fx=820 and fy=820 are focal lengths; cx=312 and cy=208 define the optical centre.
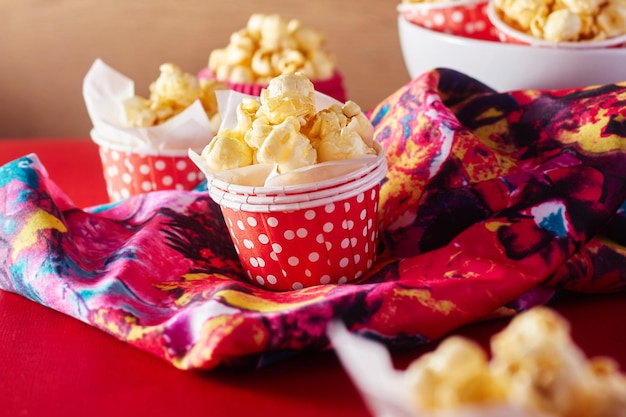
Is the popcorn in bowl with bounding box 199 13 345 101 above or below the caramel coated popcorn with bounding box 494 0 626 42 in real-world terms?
below

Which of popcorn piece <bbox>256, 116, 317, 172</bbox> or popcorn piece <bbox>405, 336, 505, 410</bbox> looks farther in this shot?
popcorn piece <bbox>256, 116, 317, 172</bbox>

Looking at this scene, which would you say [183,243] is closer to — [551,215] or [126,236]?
[126,236]

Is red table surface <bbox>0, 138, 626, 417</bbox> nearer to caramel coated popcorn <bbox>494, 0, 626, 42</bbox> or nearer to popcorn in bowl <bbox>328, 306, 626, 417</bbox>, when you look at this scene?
popcorn in bowl <bbox>328, 306, 626, 417</bbox>

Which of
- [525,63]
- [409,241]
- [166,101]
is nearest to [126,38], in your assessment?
[166,101]

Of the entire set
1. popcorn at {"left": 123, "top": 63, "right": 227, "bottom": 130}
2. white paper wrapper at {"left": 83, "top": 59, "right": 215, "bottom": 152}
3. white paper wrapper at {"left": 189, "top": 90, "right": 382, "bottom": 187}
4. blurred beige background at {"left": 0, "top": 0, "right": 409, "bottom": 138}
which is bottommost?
blurred beige background at {"left": 0, "top": 0, "right": 409, "bottom": 138}

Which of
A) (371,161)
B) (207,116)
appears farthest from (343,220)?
(207,116)

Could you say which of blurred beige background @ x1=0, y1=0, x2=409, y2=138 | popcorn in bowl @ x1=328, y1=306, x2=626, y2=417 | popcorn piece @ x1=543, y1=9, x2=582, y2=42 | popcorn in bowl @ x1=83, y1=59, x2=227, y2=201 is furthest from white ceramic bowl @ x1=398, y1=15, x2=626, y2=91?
blurred beige background @ x1=0, y1=0, x2=409, y2=138

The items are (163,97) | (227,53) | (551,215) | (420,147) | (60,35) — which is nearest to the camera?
(551,215)

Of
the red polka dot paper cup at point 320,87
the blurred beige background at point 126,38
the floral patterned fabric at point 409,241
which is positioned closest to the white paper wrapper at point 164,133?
the floral patterned fabric at point 409,241
